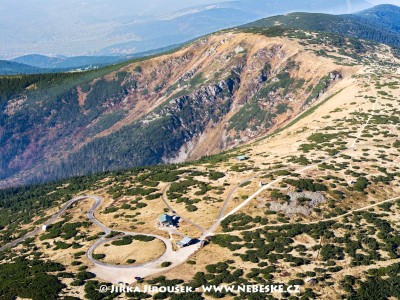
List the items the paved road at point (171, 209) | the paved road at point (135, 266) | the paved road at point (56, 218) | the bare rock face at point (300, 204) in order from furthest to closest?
the paved road at point (56, 218), the bare rock face at point (300, 204), the paved road at point (171, 209), the paved road at point (135, 266)

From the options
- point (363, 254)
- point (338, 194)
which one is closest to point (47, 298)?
point (363, 254)

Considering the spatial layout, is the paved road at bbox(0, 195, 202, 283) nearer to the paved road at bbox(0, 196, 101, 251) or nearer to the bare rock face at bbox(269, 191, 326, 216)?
the paved road at bbox(0, 196, 101, 251)

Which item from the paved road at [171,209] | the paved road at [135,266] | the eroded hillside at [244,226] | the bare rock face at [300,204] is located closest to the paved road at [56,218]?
the eroded hillside at [244,226]

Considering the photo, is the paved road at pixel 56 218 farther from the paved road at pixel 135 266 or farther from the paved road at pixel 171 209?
the paved road at pixel 171 209

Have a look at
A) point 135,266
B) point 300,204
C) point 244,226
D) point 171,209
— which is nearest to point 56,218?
point 171,209

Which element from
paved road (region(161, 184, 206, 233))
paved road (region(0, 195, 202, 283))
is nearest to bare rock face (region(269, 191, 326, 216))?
paved road (region(161, 184, 206, 233))

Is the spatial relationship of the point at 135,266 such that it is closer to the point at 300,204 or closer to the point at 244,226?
the point at 244,226

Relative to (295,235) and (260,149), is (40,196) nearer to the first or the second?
(260,149)

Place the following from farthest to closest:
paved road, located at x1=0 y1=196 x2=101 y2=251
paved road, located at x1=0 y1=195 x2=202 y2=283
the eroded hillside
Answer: paved road, located at x1=0 y1=196 x2=101 y2=251 → paved road, located at x1=0 y1=195 x2=202 y2=283 → the eroded hillside
